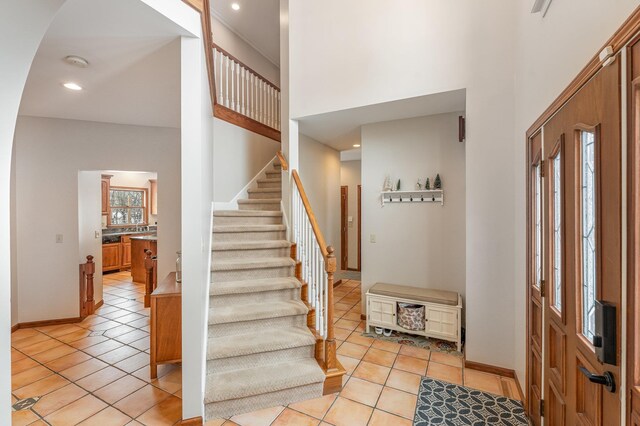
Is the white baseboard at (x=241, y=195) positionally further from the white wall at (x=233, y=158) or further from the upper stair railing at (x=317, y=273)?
the upper stair railing at (x=317, y=273)

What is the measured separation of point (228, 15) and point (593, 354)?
19.7 ft

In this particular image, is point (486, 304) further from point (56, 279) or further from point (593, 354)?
point (56, 279)

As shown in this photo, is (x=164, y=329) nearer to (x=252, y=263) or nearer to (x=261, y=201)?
(x=252, y=263)

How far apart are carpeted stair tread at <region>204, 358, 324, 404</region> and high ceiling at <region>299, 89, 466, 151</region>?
2.63 m

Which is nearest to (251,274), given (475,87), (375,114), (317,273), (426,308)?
(317,273)

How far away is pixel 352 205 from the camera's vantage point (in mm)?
6559

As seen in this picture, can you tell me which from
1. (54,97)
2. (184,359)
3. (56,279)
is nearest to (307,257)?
(184,359)

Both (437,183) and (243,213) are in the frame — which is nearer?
(437,183)

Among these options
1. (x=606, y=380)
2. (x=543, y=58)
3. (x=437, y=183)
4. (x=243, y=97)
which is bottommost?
(x=606, y=380)

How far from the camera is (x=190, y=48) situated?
6.20 feet

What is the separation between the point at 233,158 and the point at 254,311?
2417 millimetres

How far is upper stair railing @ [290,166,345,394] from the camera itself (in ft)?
7.45

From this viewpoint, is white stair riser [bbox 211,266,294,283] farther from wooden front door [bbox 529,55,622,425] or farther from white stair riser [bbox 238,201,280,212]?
wooden front door [bbox 529,55,622,425]

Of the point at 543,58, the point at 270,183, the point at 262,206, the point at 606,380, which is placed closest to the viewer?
the point at 606,380
